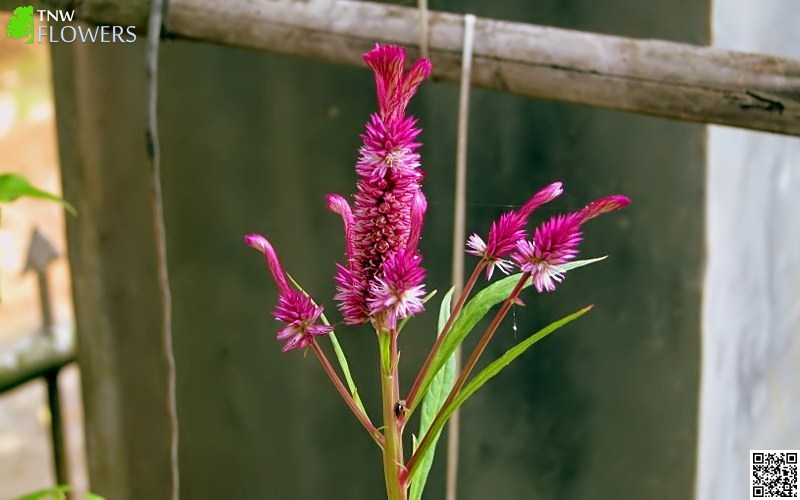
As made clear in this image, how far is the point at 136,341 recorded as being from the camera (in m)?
1.49

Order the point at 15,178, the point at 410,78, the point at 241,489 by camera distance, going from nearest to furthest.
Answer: the point at 410,78, the point at 15,178, the point at 241,489

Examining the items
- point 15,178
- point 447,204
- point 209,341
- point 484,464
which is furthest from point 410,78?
point 209,341

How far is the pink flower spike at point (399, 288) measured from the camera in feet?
1.20

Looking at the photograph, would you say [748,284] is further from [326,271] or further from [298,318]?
[298,318]

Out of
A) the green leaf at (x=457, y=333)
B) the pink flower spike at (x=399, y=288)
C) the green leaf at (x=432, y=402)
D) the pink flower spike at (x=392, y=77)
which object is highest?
the pink flower spike at (x=392, y=77)

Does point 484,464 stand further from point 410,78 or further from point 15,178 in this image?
point 410,78

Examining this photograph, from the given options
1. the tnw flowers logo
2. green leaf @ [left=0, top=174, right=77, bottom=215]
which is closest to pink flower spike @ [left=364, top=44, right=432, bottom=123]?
green leaf @ [left=0, top=174, right=77, bottom=215]

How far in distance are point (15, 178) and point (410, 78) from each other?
402 millimetres

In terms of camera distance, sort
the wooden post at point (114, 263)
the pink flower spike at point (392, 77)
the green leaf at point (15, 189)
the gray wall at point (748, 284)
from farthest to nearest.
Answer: the wooden post at point (114, 263), the gray wall at point (748, 284), the green leaf at point (15, 189), the pink flower spike at point (392, 77)

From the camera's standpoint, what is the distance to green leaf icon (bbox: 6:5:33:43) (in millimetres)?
730

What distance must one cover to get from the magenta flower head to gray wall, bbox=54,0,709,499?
0.46 m

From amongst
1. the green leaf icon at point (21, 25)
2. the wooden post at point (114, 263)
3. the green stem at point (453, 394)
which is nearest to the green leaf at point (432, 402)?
the green stem at point (453, 394)

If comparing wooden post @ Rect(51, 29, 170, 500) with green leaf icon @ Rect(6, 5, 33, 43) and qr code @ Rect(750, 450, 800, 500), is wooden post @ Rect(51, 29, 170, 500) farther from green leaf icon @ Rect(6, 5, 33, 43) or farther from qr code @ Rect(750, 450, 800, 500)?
qr code @ Rect(750, 450, 800, 500)

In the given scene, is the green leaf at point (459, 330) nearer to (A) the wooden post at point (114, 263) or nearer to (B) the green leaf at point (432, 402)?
(B) the green leaf at point (432, 402)
